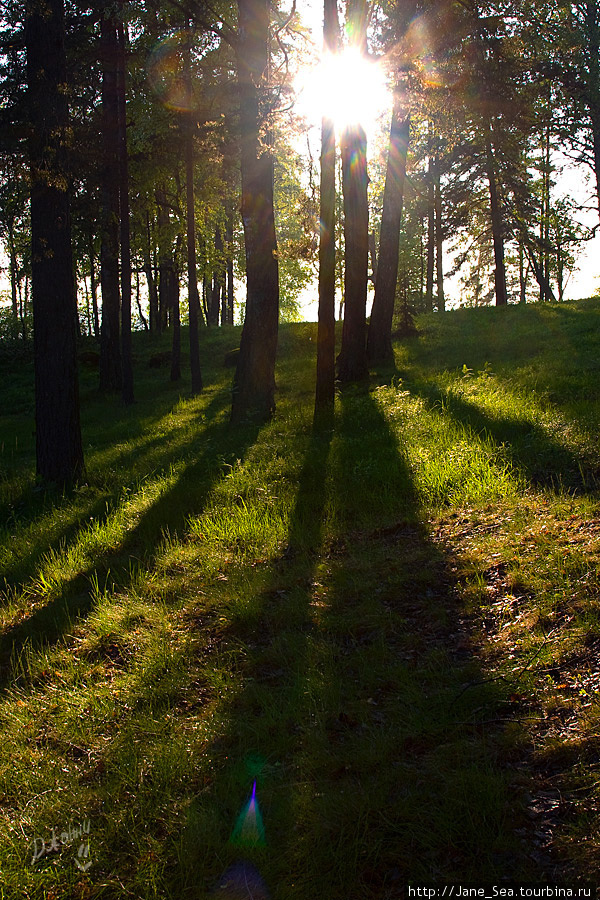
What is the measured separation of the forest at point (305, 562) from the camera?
268cm

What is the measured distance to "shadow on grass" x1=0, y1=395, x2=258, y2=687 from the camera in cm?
506

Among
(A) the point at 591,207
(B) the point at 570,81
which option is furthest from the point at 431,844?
(A) the point at 591,207

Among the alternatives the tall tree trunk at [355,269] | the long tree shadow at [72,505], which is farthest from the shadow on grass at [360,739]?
the tall tree trunk at [355,269]

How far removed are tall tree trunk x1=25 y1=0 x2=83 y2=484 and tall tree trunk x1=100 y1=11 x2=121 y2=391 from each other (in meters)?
7.17

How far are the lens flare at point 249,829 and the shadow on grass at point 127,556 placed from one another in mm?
2463

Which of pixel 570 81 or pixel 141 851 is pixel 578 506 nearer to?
pixel 141 851

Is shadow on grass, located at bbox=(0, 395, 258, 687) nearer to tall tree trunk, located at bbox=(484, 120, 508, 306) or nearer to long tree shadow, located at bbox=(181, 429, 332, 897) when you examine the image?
long tree shadow, located at bbox=(181, 429, 332, 897)

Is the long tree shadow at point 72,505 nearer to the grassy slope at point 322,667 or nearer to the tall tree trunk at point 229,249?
the grassy slope at point 322,667

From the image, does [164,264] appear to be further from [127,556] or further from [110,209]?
[127,556]

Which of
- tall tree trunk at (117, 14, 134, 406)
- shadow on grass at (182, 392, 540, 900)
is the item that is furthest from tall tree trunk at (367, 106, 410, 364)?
shadow on grass at (182, 392, 540, 900)

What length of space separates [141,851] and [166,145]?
19.7 metres

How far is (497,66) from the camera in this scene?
12258 millimetres

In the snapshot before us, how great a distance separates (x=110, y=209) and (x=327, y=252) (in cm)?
1146

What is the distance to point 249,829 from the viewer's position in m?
2.75
